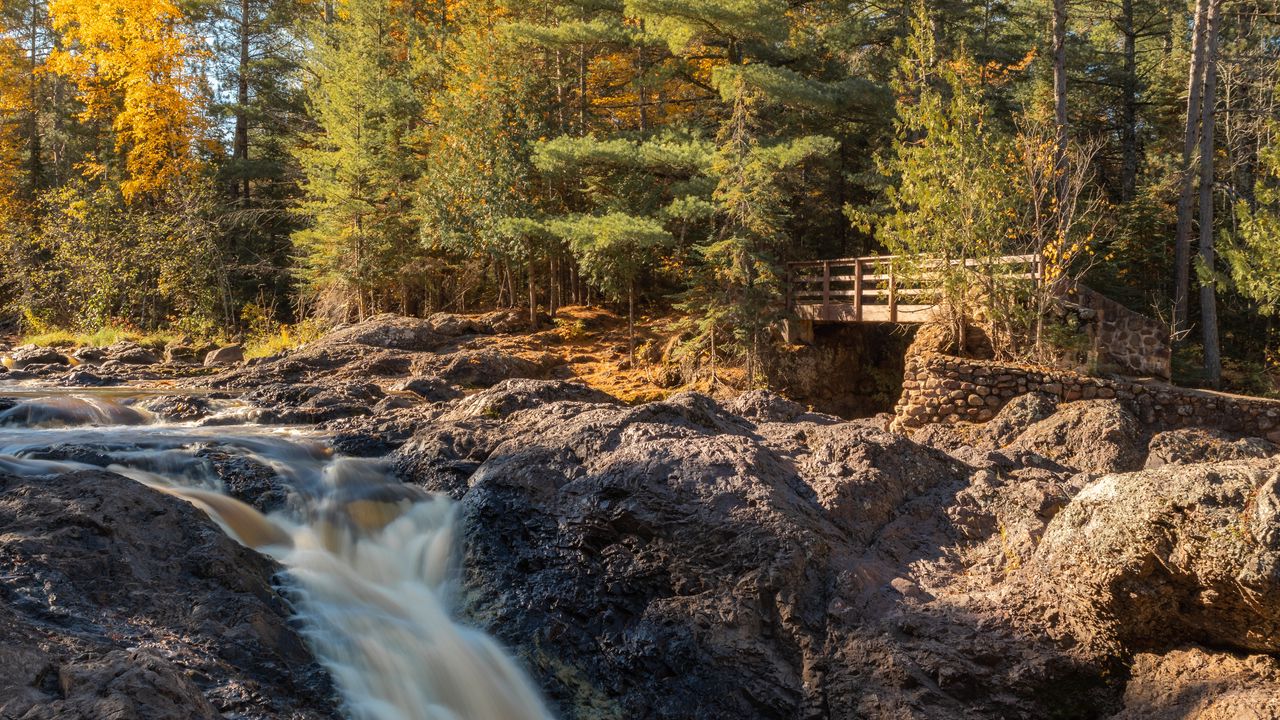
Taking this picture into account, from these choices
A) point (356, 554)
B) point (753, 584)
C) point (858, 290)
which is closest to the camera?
point (753, 584)

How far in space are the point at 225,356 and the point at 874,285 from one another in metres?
14.2

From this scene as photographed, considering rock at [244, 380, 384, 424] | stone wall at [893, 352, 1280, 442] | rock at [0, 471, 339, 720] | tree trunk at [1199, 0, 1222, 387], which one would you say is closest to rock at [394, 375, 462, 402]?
rock at [244, 380, 384, 424]

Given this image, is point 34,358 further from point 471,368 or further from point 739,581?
point 739,581

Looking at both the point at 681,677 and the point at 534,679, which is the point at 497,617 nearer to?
the point at 534,679

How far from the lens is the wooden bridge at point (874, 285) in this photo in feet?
43.3

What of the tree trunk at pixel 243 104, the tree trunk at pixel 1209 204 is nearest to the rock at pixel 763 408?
the tree trunk at pixel 1209 204

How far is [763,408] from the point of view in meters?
7.92

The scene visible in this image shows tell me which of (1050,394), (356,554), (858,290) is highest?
(858,290)

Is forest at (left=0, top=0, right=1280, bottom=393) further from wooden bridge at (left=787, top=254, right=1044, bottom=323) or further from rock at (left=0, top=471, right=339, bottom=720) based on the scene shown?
rock at (left=0, top=471, right=339, bottom=720)

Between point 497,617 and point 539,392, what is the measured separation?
3472 mm

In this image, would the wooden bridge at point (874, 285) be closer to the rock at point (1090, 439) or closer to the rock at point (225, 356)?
the rock at point (1090, 439)

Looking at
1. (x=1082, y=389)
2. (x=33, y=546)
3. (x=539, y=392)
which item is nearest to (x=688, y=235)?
(x=1082, y=389)

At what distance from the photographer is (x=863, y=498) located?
537cm

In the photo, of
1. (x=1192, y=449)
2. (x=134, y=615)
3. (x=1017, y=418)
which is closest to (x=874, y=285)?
(x=1017, y=418)
